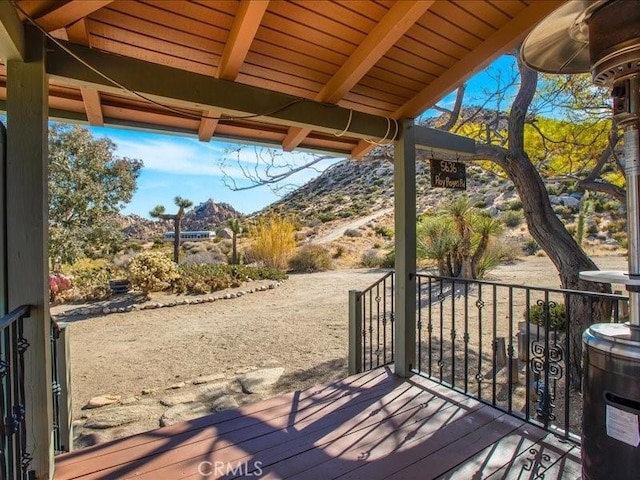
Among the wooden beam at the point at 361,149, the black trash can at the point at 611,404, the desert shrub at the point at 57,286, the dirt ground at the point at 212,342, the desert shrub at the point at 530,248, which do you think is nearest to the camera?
the black trash can at the point at 611,404

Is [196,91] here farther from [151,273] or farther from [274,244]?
[274,244]

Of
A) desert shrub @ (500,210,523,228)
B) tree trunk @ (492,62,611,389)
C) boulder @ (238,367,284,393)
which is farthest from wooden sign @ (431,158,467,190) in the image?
desert shrub @ (500,210,523,228)

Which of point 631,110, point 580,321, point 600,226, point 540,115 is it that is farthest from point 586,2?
point 600,226

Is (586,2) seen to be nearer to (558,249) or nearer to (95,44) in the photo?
(95,44)

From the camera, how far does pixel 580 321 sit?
4.11 meters

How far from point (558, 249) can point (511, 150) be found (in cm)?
125

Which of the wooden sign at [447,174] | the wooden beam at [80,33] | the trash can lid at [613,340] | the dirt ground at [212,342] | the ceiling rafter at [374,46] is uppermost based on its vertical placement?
the ceiling rafter at [374,46]

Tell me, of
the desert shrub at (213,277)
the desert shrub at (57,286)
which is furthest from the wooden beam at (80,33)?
the desert shrub at (57,286)

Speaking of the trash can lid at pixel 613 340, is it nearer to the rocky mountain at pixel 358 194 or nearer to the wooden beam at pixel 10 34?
the wooden beam at pixel 10 34

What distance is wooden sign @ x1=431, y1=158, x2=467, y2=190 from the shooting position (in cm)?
278

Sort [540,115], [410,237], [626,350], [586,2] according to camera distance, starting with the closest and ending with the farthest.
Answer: [626,350]
[586,2]
[410,237]
[540,115]

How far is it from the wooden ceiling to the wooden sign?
0.45 m

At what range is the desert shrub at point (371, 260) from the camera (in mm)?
12070

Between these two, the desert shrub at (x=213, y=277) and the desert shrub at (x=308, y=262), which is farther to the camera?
the desert shrub at (x=308, y=262)
